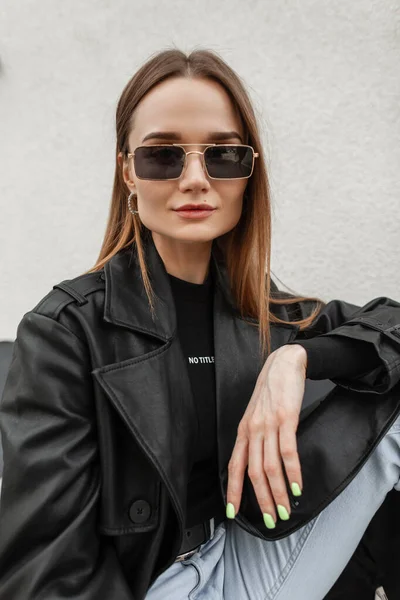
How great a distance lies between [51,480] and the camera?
0.89 meters

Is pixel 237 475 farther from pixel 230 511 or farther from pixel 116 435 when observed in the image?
pixel 116 435

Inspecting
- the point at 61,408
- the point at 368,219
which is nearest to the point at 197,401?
the point at 61,408

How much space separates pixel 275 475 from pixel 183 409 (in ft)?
0.78

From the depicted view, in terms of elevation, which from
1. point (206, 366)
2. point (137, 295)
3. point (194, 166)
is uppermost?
point (194, 166)

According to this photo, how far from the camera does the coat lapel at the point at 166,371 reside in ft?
3.10

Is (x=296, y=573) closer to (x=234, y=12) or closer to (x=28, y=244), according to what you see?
(x=28, y=244)

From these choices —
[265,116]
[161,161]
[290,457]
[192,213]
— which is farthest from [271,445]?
[265,116]

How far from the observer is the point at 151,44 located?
1.77 m

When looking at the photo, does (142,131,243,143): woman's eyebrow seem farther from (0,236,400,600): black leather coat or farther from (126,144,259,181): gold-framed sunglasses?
(0,236,400,600): black leather coat

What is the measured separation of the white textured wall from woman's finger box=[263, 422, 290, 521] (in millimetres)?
996

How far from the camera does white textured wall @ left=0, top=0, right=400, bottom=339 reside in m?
1.69

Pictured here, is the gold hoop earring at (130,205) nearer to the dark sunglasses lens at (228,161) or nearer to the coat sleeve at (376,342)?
the dark sunglasses lens at (228,161)

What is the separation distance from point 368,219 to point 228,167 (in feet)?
2.73

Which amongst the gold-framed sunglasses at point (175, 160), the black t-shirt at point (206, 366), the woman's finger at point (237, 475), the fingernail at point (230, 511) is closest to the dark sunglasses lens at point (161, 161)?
the gold-framed sunglasses at point (175, 160)
